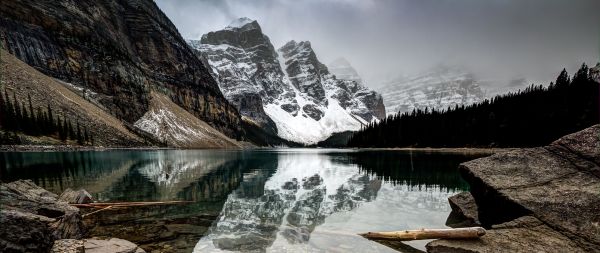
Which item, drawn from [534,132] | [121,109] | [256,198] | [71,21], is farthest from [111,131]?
[534,132]

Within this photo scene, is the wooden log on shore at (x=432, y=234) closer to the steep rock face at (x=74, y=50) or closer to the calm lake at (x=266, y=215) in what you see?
the calm lake at (x=266, y=215)

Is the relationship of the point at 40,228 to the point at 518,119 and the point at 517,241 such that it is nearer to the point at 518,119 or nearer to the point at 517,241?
the point at 517,241

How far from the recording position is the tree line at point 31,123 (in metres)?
86.9

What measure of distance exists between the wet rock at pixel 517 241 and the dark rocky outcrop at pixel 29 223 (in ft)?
39.6

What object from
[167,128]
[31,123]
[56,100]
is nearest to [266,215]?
[31,123]

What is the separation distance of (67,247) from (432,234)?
11.7 m

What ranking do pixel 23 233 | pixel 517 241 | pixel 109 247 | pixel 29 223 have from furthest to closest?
1. pixel 109 247
2. pixel 517 241
3. pixel 29 223
4. pixel 23 233

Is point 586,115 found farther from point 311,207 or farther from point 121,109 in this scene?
point 121,109

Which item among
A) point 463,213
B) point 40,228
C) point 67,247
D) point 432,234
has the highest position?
point 40,228

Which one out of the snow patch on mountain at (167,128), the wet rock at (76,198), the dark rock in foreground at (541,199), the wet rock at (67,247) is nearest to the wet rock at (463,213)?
the dark rock in foreground at (541,199)

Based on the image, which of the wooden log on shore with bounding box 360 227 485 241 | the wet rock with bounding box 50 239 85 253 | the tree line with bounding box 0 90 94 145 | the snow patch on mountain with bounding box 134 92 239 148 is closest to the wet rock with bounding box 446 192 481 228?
the wooden log on shore with bounding box 360 227 485 241

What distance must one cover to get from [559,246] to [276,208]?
15.2 m

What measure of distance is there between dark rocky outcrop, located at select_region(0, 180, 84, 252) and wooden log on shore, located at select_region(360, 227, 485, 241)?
1183 centimetres

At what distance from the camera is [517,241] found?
940 cm
